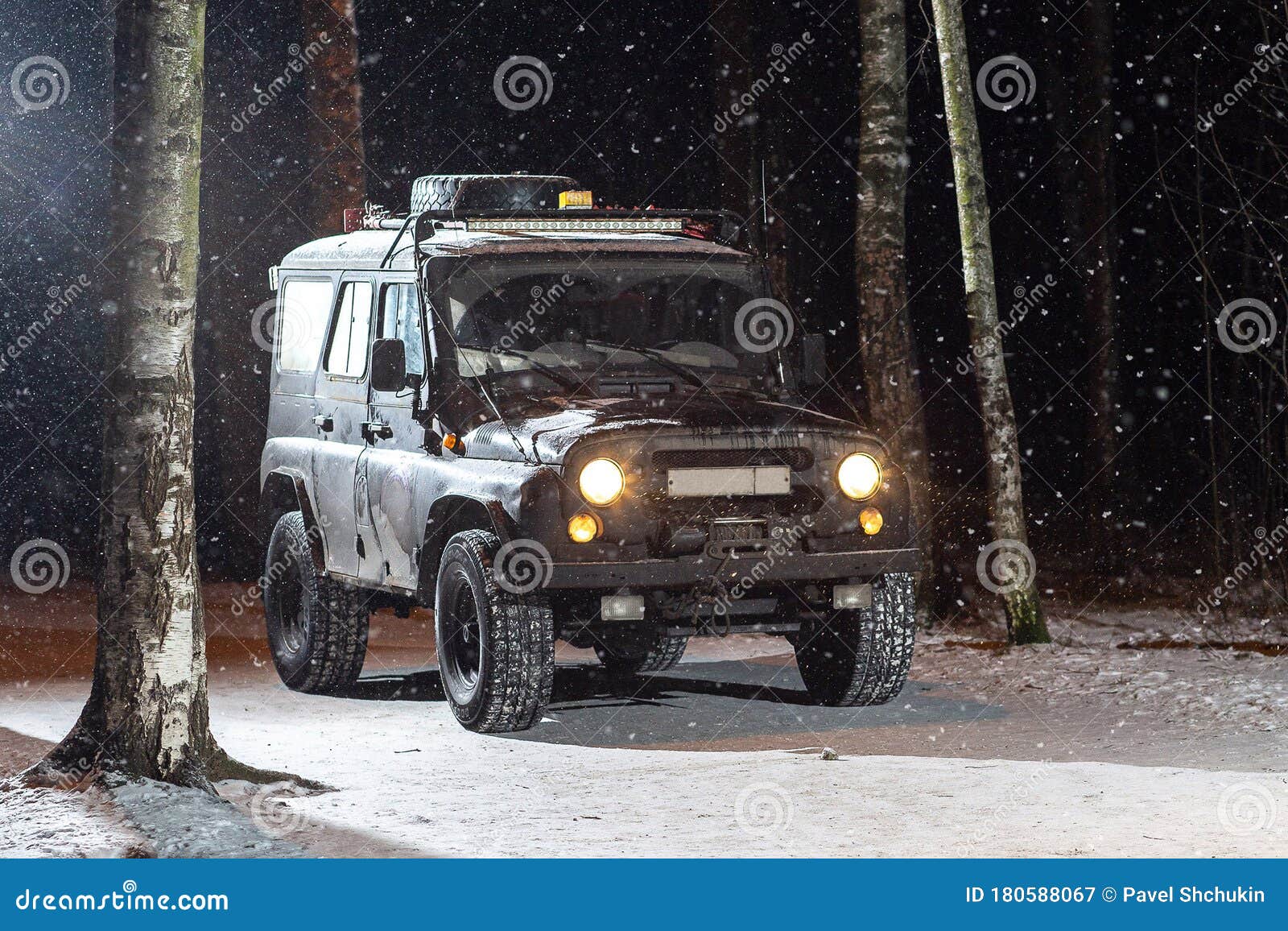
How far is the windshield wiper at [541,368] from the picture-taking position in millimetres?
10117

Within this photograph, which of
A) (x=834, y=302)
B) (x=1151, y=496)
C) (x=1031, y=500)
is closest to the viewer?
(x=1151, y=496)

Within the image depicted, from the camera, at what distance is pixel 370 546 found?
10875 millimetres

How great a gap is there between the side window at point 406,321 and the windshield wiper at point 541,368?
281mm

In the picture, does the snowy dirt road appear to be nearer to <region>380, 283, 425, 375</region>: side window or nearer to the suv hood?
the suv hood

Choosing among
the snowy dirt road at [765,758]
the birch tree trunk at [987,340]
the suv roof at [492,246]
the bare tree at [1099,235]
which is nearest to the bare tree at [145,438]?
the snowy dirt road at [765,758]

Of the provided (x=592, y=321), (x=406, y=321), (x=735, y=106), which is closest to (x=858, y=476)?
(x=592, y=321)

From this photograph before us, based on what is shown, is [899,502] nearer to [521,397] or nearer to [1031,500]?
[521,397]

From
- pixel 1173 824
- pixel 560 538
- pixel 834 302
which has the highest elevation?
pixel 834 302

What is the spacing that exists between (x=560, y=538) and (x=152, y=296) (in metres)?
2.20

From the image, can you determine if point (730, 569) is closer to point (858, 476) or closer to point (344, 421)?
point (858, 476)

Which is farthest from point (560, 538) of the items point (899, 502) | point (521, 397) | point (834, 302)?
point (834, 302)

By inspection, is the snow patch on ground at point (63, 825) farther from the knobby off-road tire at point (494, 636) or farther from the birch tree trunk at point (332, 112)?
the birch tree trunk at point (332, 112)

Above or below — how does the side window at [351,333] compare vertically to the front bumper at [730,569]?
above

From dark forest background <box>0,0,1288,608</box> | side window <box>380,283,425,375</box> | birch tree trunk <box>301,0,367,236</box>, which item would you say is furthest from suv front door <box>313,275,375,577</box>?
dark forest background <box>0,0,1288,608</box>
